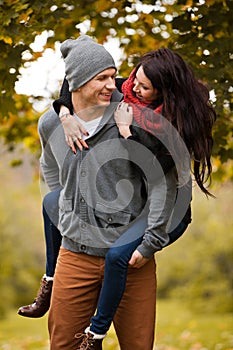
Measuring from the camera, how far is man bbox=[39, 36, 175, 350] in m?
2.95

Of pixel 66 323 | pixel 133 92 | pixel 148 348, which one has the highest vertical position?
pixel 133 92

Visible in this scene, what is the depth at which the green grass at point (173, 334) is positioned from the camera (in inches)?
370

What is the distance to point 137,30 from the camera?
573cm

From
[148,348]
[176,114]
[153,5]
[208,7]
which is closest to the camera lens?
[176,114]

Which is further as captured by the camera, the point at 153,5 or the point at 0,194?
the point at 0,194

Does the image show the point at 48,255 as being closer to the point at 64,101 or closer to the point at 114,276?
the point at 114,276

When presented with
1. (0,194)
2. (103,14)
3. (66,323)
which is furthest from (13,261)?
(66,323)

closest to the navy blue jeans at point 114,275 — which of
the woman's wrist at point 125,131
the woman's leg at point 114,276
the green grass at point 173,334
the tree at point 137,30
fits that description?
the woman's leg at point 114,276

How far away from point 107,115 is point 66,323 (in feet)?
3.05

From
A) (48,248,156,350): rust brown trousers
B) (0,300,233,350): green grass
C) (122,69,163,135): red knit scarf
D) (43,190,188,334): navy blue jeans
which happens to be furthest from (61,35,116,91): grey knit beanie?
(0,300,233,350): green grass

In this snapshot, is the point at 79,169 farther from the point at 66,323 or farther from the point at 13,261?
the point at 13,261

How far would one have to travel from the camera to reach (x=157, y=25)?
5.31 metres

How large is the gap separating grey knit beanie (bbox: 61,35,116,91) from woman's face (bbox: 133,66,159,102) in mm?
142

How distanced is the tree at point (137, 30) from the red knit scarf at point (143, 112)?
3.80 feet
